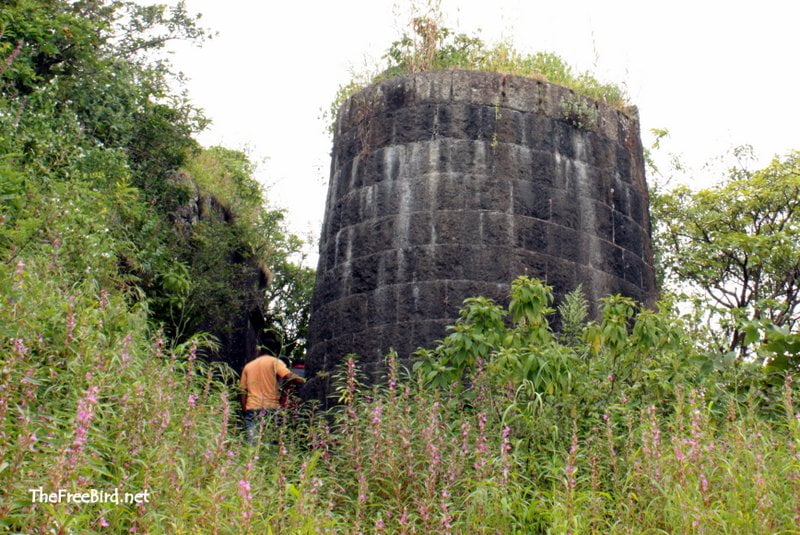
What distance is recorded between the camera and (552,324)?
336 inches

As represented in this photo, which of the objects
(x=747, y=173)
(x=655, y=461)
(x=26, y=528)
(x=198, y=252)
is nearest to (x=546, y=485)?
(x=655, y=461)

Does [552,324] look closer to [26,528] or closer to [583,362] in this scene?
[583,362]

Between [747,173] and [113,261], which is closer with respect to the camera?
[113,261]

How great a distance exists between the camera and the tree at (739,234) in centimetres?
1428

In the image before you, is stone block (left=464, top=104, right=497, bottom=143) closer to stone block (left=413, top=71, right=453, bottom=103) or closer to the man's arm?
stone block (left=413, top=71, right=453, bottom=103)

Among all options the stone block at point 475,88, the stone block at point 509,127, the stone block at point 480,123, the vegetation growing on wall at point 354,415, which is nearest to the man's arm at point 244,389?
the vegetation growing on wall at point 354,415

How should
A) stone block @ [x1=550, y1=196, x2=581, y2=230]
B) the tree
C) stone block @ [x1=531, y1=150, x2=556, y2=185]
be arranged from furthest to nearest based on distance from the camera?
the tree, stone block @ [x1=531, y1=150, x2=556, y2=185], stone block @ [x1=550, y1=196, x2=581, y2=230]

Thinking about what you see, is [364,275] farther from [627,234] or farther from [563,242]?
[627,234]

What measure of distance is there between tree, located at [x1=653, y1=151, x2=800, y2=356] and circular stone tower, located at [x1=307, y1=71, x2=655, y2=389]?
5124 millimetres

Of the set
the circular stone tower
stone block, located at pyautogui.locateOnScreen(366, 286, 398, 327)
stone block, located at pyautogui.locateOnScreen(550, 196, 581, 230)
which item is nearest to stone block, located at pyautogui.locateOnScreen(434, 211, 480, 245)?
the circular stone tower

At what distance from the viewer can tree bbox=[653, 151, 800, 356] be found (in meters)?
14.3

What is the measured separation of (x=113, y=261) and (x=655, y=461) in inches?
217

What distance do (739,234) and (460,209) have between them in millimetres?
6592

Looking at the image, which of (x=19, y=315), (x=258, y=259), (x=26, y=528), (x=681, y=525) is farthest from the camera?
(x=258, y=259)
